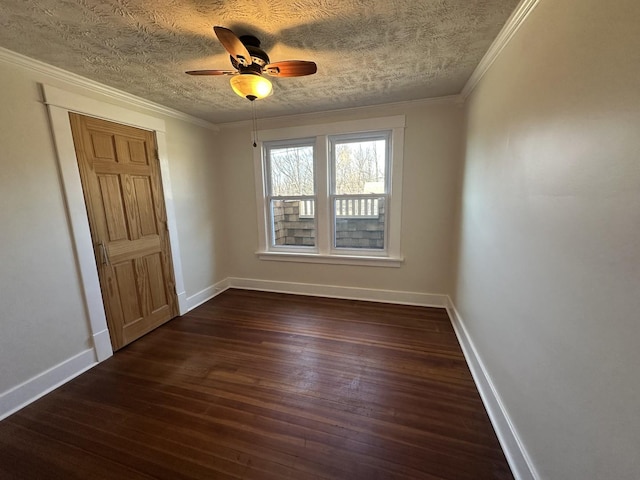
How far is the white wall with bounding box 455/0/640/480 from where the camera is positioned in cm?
74

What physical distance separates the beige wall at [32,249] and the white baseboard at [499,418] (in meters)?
3.12

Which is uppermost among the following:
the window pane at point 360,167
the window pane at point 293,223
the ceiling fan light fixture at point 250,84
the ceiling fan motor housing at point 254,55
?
the ceiling fan motor housing at point 254,55

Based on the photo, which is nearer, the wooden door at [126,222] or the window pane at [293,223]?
the wooden door at [126,222]

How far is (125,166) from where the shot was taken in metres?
2.44

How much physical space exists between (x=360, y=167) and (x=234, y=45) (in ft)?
6.82

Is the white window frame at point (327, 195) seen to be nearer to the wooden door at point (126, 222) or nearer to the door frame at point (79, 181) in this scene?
the wooden door at point (126, 222)

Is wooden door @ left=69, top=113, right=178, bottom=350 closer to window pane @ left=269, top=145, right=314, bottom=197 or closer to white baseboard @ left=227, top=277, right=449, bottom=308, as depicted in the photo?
white baseboard @ left=227, top=277, right=449, bottom=308

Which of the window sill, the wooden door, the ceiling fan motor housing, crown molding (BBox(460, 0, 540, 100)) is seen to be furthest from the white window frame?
the ceiling fan motor housing

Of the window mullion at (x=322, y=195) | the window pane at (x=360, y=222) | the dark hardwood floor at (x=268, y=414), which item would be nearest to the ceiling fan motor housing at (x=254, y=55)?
the window mullion at (x=322, y=195)

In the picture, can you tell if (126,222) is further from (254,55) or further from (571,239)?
(571,239)

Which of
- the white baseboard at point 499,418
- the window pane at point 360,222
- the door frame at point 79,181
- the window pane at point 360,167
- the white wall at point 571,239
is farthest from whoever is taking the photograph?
the window pane at point 360,222

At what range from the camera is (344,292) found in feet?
11.4

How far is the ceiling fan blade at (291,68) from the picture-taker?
160 centimetres

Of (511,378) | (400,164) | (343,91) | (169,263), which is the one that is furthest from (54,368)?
(400,164)
